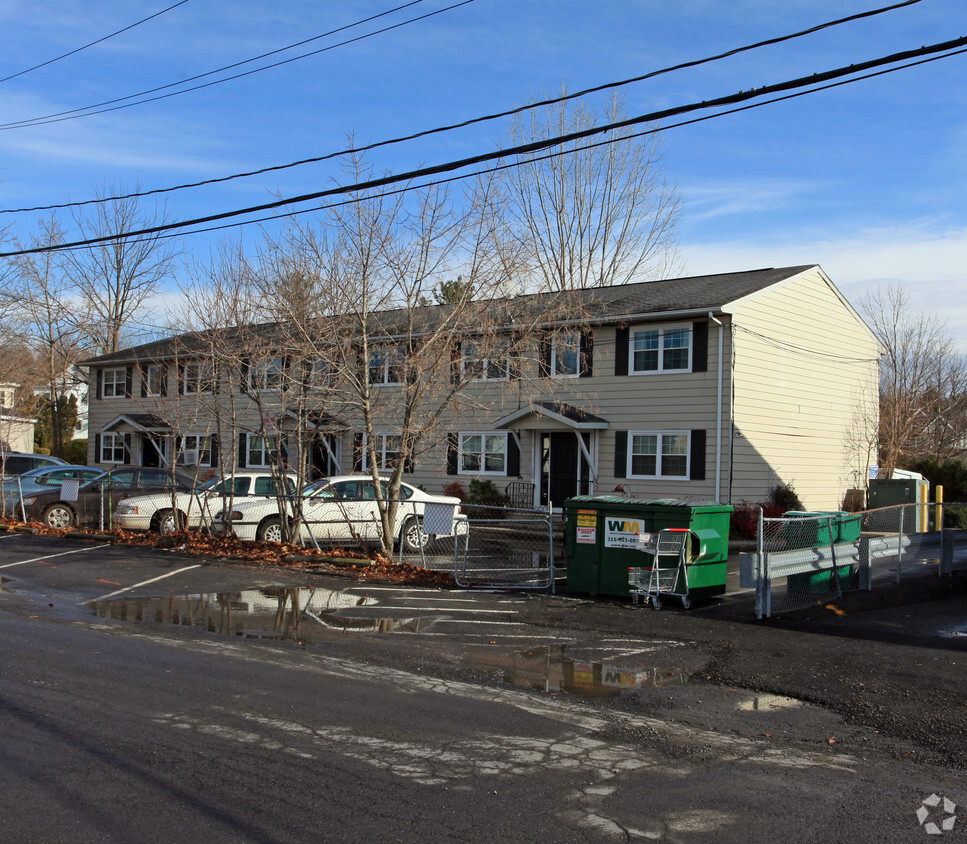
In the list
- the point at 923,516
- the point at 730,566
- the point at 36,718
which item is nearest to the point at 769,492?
the point at 923,516

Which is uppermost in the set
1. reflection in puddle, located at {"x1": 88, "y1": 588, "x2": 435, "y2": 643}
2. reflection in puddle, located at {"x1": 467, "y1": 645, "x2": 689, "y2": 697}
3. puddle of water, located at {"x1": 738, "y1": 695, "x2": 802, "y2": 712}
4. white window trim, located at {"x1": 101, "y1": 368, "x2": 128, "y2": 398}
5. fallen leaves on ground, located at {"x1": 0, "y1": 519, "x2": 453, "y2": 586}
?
white window trim, located at {"x1": 101, "y1": 368, "x2": 128, "y2": 398}

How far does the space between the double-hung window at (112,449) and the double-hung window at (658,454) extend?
22209 millimetres

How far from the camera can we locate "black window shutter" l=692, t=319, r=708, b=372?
21766mm

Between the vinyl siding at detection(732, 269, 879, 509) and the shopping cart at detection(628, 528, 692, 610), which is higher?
the vinyl siding at detection(732, 269, 879, 509)

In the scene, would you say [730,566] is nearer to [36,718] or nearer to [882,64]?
[882,64]

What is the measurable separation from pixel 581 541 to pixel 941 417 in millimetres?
29629

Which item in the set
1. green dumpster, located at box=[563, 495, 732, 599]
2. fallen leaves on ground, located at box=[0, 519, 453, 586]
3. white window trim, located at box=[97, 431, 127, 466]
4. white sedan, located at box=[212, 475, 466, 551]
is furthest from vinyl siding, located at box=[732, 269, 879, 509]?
white window trim, located at box=[97, 431, 127, 466]

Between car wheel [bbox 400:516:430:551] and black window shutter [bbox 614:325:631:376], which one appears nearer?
car wheel [bbox 400:516:430:551]

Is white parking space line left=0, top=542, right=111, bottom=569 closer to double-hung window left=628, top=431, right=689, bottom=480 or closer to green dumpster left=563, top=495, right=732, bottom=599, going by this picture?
green dumpster left=563, top=495, right=732, bottom=599

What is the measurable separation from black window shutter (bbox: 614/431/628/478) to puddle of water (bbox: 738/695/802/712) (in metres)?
15.3

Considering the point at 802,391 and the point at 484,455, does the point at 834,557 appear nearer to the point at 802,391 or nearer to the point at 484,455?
the point at 802,391

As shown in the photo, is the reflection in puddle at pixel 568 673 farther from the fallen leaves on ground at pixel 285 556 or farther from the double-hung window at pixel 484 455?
the double-hung window at pixel 484 455

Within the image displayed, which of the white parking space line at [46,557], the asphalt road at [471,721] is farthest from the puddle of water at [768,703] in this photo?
the white parking space line at [46,557]

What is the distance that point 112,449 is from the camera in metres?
35.6
